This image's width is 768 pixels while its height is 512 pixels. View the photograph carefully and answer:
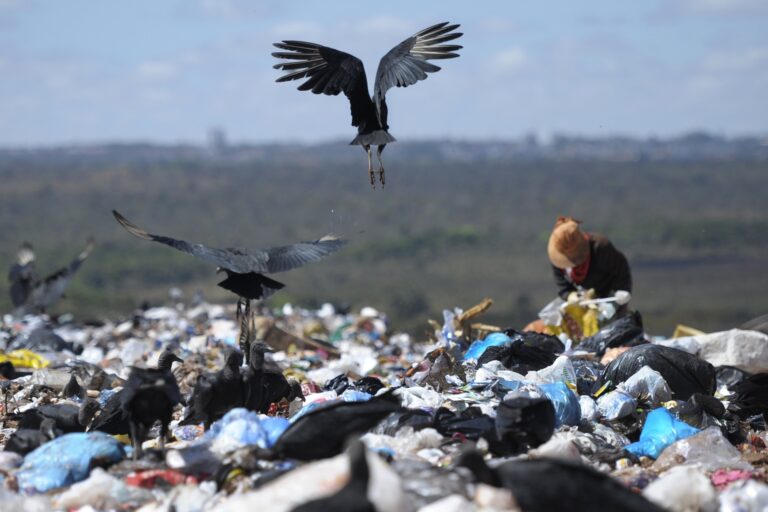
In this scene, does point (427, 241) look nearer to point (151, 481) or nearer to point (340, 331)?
point (340, 331)

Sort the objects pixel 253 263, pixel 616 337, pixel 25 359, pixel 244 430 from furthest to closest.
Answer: pixel 25 359 < pixel 616 337 < pixel 253 263 < pixel 244 430

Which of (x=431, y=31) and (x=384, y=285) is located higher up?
(x=431, y=31)

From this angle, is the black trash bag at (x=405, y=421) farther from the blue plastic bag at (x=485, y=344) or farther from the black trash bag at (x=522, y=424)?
the blue plastic bag at (x=485, y=344)

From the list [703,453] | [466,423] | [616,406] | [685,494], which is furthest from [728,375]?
[685,494]

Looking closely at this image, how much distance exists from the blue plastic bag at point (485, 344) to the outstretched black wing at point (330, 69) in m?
1.78

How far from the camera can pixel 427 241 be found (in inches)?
1982

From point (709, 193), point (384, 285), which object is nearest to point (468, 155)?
point (709, 193)

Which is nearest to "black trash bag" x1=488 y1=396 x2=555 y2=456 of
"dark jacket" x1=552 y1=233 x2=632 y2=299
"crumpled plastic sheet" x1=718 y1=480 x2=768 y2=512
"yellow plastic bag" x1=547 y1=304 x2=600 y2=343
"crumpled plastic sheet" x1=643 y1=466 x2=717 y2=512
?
"crumpled plastic sheet" x1=643 y1=466 x2=717 y2=512

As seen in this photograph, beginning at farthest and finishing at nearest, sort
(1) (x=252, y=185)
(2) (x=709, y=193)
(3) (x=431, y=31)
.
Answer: (1) (x=252, y=185), (2) (x=709, y=193), (3) (x=431, y=31)

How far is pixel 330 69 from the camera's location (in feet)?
18.2

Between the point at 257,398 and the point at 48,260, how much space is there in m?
35.7

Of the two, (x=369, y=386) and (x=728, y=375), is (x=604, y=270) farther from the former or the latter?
(x=369, y=386)

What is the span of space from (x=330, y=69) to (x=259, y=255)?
3.27ft

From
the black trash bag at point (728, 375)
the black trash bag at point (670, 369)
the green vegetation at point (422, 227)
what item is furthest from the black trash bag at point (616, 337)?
the green vegetation at point (422, 227)
